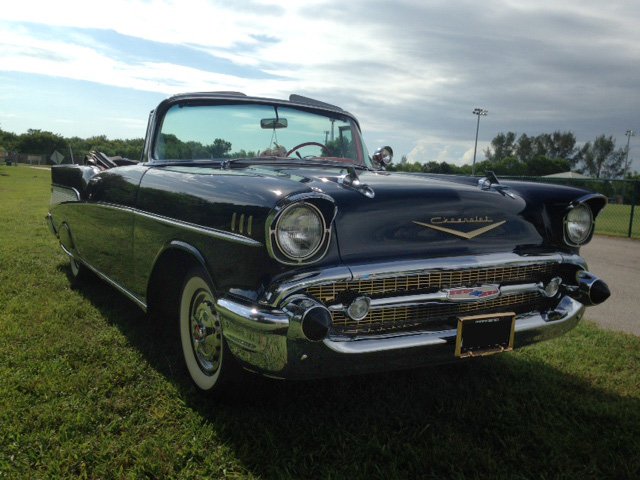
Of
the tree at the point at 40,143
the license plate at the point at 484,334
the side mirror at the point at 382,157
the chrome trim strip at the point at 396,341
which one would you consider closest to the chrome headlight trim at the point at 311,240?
the chrome trim strip at the point at 396,341

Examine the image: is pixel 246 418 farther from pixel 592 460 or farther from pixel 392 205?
pixel 592 460

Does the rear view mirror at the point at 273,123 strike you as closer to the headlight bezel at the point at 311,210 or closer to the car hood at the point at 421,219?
the car hood at the point at 421,219

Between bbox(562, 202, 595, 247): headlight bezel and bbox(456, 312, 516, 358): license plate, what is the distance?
2.23 ft

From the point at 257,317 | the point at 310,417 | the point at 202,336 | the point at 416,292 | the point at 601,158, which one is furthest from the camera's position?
the point at 601,158

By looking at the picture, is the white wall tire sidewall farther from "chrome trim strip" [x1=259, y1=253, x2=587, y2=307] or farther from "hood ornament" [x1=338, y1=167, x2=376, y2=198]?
"hood ornament" [x1=338, y1=167, x2=376, y2=198]

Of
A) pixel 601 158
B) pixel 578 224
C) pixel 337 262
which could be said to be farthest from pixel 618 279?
pixel 601 158

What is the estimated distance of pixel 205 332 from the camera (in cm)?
265

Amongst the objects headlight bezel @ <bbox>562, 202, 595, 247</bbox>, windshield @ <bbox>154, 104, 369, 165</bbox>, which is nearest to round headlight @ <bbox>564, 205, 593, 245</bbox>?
headlight bezel @ <bbox>562, 202, 595, 247</bbox>

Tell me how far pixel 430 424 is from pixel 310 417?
0.54 m

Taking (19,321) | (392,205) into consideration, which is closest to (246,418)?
(392,205)

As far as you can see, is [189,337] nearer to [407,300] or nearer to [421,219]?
[407,300]

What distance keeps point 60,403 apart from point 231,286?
3.53 ft

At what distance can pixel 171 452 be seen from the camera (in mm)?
2260

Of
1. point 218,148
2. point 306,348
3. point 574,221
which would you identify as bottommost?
point 306,348
